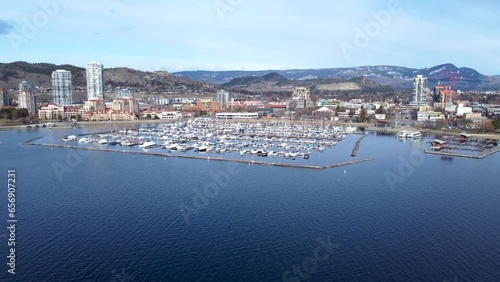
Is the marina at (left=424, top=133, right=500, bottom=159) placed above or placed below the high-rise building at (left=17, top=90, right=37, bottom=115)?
below

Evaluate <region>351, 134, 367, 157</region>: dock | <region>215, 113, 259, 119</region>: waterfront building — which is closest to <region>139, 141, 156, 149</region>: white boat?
<region>351, 134, 367, 157</region>: dock

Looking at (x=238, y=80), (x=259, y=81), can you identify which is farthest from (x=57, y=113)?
(x=259, y=81)

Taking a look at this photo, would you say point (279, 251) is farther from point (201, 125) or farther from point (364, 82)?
point (364, 82)

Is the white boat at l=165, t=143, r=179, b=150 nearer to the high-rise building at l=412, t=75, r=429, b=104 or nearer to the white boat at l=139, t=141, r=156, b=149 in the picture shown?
the white boat at l=139, t=141, r=156, b=149

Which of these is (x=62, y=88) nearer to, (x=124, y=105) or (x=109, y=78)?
(x=124, y=105)

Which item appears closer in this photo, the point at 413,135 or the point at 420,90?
the point at 413,135
